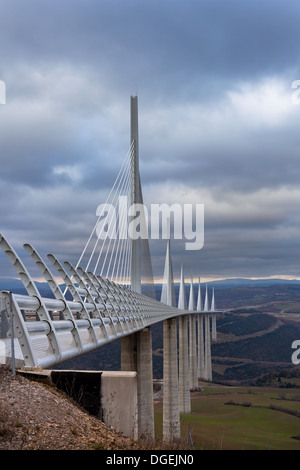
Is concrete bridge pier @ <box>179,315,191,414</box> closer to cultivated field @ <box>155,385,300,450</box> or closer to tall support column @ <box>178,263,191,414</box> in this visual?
tall support column @ <box>178,263,191,414</box>

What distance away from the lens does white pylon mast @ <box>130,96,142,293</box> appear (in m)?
26.8

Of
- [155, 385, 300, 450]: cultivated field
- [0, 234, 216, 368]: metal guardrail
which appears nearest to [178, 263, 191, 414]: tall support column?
[155, 385, 300, 450]: cultivated field

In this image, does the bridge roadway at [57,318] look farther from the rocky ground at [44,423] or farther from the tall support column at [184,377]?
the tall support column at [184,377]

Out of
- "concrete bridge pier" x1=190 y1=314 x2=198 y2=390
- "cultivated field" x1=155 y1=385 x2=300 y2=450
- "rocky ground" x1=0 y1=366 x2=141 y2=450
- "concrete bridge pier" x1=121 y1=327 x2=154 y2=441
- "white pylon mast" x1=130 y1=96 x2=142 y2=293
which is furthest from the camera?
"concrete bridge pier" x1=190 y1=314 x2=198 y2=390

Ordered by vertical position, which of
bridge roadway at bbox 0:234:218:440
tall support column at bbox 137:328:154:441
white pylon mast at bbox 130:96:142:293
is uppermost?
white pylon mast at bbox 130:96:142:293

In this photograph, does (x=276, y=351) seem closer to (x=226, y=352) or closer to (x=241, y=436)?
(x=226, y=352)

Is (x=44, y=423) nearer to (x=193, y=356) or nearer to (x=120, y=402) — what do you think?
(x=120, y=402)

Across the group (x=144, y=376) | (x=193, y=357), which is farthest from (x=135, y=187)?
(x=193, y=357)

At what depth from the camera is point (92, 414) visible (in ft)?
21.6

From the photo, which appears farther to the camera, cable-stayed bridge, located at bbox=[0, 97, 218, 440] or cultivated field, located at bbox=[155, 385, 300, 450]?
cultivated field, located at bbox=[155, 385, 300, 450]

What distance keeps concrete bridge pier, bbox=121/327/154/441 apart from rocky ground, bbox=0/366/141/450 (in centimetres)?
2303

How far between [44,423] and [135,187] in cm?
2354

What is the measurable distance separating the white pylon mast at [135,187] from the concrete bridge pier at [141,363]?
144 inches
